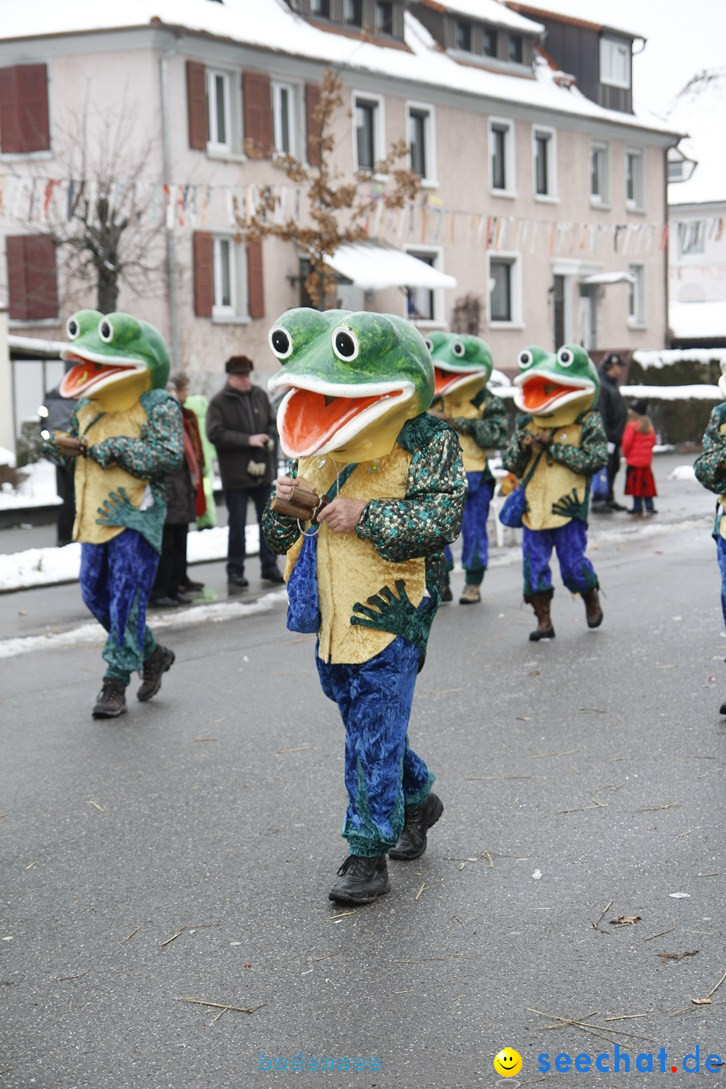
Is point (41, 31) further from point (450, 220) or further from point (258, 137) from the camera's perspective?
point (450, 220)

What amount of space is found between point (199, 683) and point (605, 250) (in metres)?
33.7

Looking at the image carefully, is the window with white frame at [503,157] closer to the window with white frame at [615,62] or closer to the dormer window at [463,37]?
the dormer window at [463,37]

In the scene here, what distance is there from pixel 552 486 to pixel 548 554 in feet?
1.39

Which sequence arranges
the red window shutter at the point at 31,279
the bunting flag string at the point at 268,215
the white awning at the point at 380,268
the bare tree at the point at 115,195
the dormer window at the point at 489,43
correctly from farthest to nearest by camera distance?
the dormer window at the point at 489,43, the red window shutter at the point at 31,279, the white awning at the point at 380,268, the bare tree at the point at 115,195, the bunting flag string at the point at 268,215

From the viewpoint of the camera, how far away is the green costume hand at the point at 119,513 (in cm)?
721

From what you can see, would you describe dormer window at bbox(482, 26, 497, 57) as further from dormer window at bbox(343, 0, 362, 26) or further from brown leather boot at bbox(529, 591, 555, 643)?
brown leather boot at bbox(529, 591, 555, 643)

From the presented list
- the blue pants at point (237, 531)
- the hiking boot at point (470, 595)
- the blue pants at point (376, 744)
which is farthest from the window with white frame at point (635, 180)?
the blue pants at point (376, 744)

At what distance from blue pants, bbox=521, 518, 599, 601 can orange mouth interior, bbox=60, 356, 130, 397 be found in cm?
300

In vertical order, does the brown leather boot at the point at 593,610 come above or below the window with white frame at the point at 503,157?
below

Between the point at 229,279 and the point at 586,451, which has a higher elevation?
the point at 229,279

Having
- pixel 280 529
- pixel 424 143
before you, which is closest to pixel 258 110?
pixel 424 143

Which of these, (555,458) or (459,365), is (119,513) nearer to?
(555,458)

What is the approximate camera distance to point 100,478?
24.0 ft

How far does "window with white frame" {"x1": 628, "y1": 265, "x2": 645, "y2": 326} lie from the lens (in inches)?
1638
